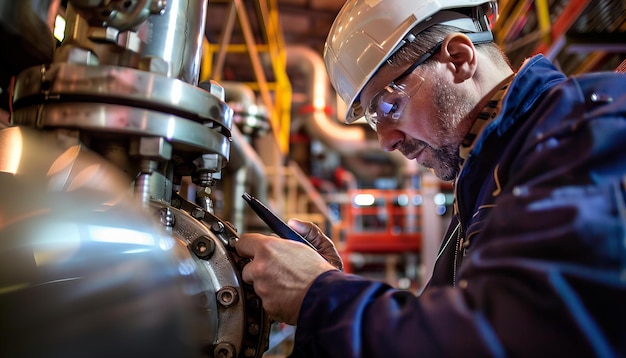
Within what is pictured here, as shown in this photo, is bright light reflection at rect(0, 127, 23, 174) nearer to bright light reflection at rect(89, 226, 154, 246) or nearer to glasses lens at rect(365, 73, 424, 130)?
bright light reflection at rect(89, 226, 154, 246)

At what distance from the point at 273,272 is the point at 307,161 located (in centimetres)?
720

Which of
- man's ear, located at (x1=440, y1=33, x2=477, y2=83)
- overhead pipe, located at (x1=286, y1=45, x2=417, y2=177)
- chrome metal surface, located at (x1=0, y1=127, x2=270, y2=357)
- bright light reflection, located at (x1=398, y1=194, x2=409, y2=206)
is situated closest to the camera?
chrome metal surface, located at (x1=0, y1=127, x2=270, y2=357)

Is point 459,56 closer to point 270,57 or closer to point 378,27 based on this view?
point 378,27

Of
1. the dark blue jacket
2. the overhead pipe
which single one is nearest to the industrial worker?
the dark blue jacket

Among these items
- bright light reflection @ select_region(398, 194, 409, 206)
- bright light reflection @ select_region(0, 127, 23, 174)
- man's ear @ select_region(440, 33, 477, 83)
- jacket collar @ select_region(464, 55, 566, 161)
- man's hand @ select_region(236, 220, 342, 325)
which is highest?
bright light reflection @ select_region(398, 194, 409, 206)

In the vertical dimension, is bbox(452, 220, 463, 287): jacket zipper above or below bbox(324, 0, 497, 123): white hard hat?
below

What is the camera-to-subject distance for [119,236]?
0.43m

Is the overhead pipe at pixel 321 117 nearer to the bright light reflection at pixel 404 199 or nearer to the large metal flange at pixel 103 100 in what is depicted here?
the bright light reflection at pixel 404 199

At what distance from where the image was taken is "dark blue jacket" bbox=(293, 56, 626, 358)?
1.49ft

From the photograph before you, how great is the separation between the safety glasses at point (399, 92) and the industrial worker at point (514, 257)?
45 mm

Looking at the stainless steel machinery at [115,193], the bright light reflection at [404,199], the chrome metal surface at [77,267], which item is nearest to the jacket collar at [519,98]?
the stainless steel machinery at [115,193]

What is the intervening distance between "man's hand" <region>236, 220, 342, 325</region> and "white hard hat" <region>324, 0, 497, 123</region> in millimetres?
381

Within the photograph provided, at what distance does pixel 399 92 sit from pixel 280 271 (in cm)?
42

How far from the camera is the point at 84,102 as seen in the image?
544 millimetres
